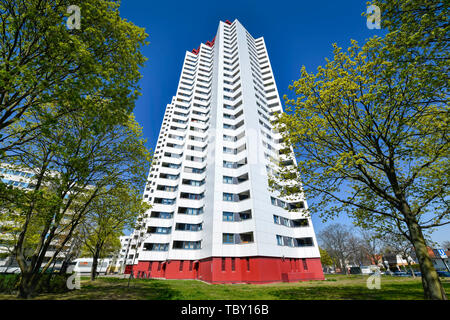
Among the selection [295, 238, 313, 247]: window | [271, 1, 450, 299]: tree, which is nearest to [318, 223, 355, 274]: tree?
[295, 238, 313, 247]: window

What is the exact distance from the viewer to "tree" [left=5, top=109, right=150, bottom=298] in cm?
886

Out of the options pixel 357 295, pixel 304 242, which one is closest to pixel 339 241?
pixel 304 242

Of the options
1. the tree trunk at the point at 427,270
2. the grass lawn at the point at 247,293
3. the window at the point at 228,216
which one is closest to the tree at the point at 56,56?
the grass lawn at the point at 247,293

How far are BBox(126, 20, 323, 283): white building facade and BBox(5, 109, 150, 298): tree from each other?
28.6ft

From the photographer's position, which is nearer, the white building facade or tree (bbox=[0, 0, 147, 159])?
tree (bbox=[0, 0, 147, 159])

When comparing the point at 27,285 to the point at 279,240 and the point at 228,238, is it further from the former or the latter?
the point at 279,240

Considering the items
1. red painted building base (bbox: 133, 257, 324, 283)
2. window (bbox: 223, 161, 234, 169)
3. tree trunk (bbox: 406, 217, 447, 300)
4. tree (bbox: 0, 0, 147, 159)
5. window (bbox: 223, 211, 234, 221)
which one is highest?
window (bbox: 223, 161, 234, 169)

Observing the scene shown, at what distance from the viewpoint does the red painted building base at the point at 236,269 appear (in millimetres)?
23141

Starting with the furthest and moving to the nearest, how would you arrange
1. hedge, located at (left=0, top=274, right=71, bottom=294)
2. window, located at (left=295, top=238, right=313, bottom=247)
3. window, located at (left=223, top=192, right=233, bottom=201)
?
window, located at (left=295, top=238, right=313, bottom=247) < window, located at (left=223, top=192, right=233, bottom=201) < hedge, located at (left=0, top=274, right=71, bottom=294)

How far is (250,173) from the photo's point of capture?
2967 cm

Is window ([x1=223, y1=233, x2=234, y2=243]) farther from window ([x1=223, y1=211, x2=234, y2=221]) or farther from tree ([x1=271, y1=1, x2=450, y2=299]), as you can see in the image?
tree ([x1=271, y1=1, x2=450, y2=299])

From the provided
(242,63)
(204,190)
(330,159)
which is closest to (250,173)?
(204,190)

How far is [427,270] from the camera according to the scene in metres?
7.93
